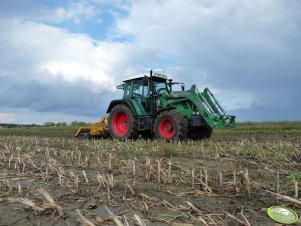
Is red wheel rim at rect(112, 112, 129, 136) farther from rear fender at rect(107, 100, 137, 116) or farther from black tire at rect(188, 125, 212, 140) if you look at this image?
black tire at rect(188, 125, 212, 140)

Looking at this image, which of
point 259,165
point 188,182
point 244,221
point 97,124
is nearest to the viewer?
point 244,221

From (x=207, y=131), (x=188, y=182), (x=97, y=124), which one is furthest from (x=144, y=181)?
(x=97, y=124)

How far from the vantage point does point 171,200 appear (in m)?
4.04

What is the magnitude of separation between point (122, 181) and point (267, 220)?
6.84ft

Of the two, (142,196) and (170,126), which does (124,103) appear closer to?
(170,126)

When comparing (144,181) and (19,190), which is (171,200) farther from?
(19,190)

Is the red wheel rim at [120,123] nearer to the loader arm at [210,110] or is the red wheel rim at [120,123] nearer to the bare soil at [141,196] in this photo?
the loader arm at [210,110]

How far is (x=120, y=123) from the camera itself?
1483 centimetres

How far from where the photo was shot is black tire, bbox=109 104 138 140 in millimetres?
13625

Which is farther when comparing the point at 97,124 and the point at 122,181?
the point at 97,124

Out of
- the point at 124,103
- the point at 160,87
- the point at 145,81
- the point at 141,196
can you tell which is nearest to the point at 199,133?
the point at 160,87

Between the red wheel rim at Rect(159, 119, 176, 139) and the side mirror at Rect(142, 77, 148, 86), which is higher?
the side mirror at Rect(142, 77, 148, 86)

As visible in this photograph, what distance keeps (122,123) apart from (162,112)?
256cm

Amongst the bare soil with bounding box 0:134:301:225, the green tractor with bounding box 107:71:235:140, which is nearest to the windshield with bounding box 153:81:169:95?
the green tractor with bounding box 107:71:235:140
